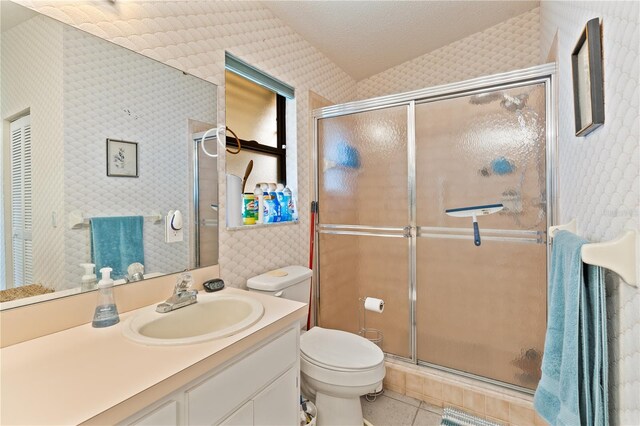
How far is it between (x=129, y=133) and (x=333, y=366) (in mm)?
1378

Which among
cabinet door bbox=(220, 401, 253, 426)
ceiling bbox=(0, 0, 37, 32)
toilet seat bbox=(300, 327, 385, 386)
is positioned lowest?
toilet seat bbox=(300, 327, 385, 386)

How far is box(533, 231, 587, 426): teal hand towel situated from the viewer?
74cm

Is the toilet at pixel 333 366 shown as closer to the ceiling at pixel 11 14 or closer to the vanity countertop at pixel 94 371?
the vanity countertop at pixel 94 371

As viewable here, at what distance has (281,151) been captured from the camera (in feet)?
7.31

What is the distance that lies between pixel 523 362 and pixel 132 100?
2.40 metres

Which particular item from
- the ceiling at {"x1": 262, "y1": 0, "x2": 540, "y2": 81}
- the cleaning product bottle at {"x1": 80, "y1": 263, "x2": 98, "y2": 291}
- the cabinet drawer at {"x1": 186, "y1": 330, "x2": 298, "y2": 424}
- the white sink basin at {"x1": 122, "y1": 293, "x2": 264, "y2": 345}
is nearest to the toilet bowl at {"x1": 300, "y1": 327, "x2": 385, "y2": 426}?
the cabinet drawer at {"x1": 186, "y1": 330, "x2": 298, "y2": 424}

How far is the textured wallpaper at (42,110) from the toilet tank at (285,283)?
838 mm

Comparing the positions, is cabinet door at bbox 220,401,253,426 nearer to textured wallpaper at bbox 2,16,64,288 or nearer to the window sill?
textured wallpaper at bbox 2,16,64,288

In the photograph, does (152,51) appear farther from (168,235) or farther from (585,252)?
(585,252)

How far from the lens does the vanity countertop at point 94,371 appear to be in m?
0.63

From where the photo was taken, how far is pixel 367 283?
7.80 ft

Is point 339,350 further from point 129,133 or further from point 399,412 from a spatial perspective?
point 129,133

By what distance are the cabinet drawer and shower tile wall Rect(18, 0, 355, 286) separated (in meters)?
0.62

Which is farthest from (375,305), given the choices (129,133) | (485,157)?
(129,133)
